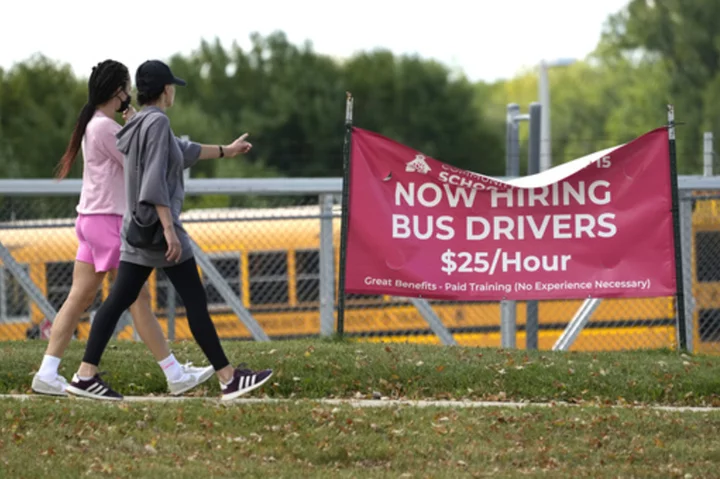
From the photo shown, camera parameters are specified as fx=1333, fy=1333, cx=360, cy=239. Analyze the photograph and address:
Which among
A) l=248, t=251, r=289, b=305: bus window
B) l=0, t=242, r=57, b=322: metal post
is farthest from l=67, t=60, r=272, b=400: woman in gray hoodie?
l=248, t=251, r=289, b=305: bus window

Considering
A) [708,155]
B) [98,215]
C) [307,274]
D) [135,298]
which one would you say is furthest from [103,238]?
[307,274]

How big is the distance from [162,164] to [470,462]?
7.06 ft

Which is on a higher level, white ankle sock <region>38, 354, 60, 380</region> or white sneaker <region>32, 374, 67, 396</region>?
white ankle sock <region>38, 354, 60, 380</region>

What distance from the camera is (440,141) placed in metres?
59.2

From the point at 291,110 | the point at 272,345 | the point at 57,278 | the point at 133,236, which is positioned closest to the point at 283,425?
the point at 133,236

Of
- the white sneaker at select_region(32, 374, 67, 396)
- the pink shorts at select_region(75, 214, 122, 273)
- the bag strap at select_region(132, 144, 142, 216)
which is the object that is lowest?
the white sneaker at select_region(32, 374, 67, 396)

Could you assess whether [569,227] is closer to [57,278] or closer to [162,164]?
[162,164]

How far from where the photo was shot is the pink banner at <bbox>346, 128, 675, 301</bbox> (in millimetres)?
8992

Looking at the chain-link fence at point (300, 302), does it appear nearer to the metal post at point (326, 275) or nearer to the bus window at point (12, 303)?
the bus window at point (12, 303)

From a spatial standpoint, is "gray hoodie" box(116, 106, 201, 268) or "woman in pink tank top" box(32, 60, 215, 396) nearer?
"gray hoodie" box(116, 106, 201, 268)

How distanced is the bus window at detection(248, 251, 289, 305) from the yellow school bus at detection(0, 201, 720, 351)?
0.04 ft

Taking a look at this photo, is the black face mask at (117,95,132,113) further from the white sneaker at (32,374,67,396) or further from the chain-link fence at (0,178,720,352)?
the chain-link fence at (0,178,720,352)

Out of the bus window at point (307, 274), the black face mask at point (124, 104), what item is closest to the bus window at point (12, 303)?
the bus window at point (307, 274)

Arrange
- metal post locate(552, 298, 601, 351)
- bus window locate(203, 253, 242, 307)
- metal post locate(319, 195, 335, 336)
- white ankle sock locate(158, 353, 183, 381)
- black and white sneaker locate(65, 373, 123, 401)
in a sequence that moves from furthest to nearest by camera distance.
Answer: bus window locate(203, 253, 242, 307) < metal post locate(319, 195, 335, 336) < metal post locate(552, 298, 601, 351) < white ankle sock locate(158, 353, 183, 381) < black and white sneaker locate(65, 373, 123, 401)
